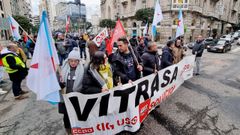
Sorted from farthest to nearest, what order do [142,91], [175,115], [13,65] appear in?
[13,65] < [175,115] < [142,91]

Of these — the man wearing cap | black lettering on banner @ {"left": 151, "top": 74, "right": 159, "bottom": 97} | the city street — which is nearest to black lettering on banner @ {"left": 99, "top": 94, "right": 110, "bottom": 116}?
the city street

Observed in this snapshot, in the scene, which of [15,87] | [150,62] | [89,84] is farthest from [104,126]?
[15,87]

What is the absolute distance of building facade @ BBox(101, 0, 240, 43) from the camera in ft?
92.9

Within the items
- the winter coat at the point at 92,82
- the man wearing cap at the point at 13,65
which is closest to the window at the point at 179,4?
the man wearing cap at the point at 13,65

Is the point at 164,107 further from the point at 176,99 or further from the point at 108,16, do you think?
the point at 108,16

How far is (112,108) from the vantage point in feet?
7.79

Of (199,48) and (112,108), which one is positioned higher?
(199,48)

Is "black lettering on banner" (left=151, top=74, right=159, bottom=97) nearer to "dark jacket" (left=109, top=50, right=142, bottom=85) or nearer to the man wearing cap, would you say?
"dark jacket" (left=109, top=50, right=142, bottom=85)

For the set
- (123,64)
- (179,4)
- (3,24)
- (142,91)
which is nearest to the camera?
(142,91)

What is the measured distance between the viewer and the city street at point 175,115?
9.64ft

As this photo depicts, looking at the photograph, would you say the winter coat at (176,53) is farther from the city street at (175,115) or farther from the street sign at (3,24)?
the street sign at (3,24)

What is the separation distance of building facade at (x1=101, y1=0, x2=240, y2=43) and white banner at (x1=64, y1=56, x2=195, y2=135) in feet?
59.9

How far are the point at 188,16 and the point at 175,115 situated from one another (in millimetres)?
29602

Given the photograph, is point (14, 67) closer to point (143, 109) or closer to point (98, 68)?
point (98, 68)
